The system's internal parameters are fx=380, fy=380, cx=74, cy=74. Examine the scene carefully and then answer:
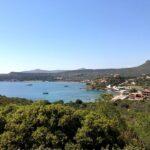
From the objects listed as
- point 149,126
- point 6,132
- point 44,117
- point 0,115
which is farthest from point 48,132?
point 149,126

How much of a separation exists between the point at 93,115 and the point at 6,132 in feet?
13.3

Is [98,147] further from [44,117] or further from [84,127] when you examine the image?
[44,117]

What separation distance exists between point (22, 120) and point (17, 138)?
39.0 inches

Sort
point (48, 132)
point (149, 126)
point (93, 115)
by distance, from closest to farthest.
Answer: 1. point (48, 132)
2. point (93, 115)
3. point (149, 126)

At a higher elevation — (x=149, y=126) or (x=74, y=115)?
(x=74, y=115)

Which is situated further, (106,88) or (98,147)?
(106,88)

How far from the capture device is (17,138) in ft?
53.5

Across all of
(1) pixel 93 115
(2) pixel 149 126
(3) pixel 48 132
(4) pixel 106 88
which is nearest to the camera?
(3) pixel 48 132

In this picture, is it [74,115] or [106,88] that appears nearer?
[74,115]

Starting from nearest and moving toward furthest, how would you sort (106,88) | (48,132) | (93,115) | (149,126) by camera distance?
(48,132), (93,115), (149,126), (106,88)

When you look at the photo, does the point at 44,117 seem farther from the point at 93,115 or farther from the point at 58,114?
the point at 93,115

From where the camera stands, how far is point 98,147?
633 inches

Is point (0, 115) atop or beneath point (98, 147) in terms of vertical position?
atop

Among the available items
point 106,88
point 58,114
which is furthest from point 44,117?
point 106,88
